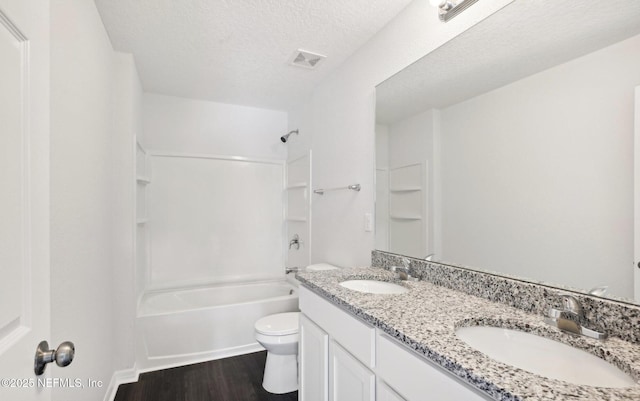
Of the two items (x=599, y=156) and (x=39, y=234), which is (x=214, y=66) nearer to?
(x=39, y=234)

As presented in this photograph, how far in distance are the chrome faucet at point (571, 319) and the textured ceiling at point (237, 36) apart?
5.40 ft

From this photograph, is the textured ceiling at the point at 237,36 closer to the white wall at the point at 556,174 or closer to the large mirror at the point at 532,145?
the large mirror at the point at 532,145

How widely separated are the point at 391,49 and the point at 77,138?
5.80ft

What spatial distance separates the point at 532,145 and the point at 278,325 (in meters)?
1.90

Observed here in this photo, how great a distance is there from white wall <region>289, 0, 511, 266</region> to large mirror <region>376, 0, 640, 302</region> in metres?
0.11

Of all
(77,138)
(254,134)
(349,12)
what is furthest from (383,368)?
(254,134)

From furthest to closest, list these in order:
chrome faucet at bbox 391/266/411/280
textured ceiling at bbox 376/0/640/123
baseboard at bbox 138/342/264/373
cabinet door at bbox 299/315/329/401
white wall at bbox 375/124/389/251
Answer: baseboard at bbox 138/342/264/373
white wall at bbox 375/124/389/251
chrome faucet at bbox 391/266/411/280
cabinet door at bbox 299/315/329/401
textured ceiling at bbox 376/0/640/123

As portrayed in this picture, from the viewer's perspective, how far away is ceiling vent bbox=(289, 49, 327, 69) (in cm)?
225

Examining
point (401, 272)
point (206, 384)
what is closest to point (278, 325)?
point (206, 384)

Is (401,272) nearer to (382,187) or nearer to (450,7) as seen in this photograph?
(382,187)

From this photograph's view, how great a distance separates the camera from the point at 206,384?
223 centimetres

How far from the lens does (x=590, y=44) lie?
3.30ft

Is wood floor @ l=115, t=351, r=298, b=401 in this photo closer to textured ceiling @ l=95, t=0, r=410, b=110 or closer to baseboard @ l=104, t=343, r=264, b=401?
baseboard @ l=104, t=343, r=264, b=401

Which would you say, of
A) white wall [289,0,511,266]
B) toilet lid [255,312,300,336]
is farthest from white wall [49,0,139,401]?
white wall [289,0,511,266]
